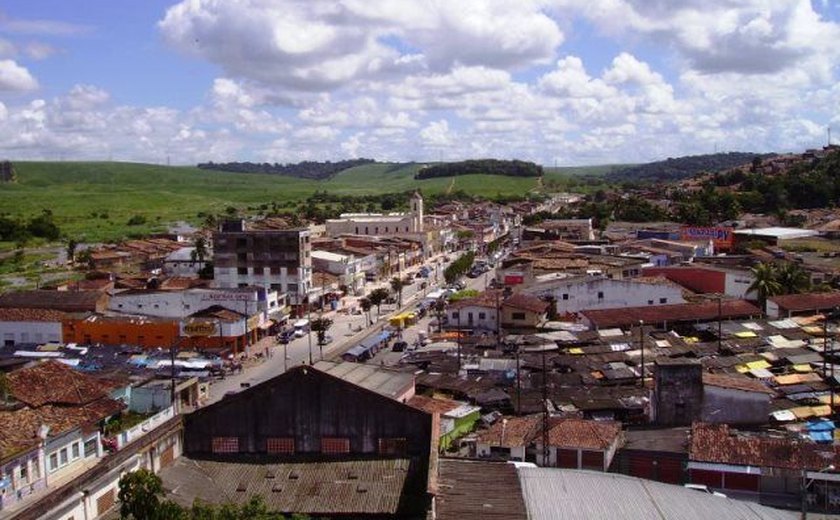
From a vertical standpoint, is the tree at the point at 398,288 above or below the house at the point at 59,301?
below

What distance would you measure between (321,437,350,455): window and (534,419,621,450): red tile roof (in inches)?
296

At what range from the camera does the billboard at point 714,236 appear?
8025 centimetres

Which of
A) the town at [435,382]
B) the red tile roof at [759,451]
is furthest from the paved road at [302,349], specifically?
the red tile roof at [759,451]

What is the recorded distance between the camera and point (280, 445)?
22359 mm

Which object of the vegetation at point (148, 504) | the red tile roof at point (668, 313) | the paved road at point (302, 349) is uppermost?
the vegetation at point (148, 504)

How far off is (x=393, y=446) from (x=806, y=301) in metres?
36.0

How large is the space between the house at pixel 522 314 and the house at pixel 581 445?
21.9 metres

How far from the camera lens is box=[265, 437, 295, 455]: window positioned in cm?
2233

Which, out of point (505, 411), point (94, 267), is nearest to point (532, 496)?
point (505, 411)

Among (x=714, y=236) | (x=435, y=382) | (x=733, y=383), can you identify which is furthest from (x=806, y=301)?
(x=714, y=236)

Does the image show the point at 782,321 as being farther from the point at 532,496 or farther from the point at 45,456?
the point at 45,456

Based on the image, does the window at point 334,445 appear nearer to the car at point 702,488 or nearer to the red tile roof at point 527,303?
the car at point 702,488

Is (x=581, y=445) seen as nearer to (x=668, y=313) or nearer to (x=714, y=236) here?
(x=668, y=313)

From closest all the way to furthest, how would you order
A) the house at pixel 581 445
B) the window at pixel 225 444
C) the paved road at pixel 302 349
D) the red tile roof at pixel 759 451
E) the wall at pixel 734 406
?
the window at pixel 225 444 < the red tile roof at pixel 759 451 < the house at pixel 581 445 < the wall at pixel 734 406 < the paved road at pixel 302 349
